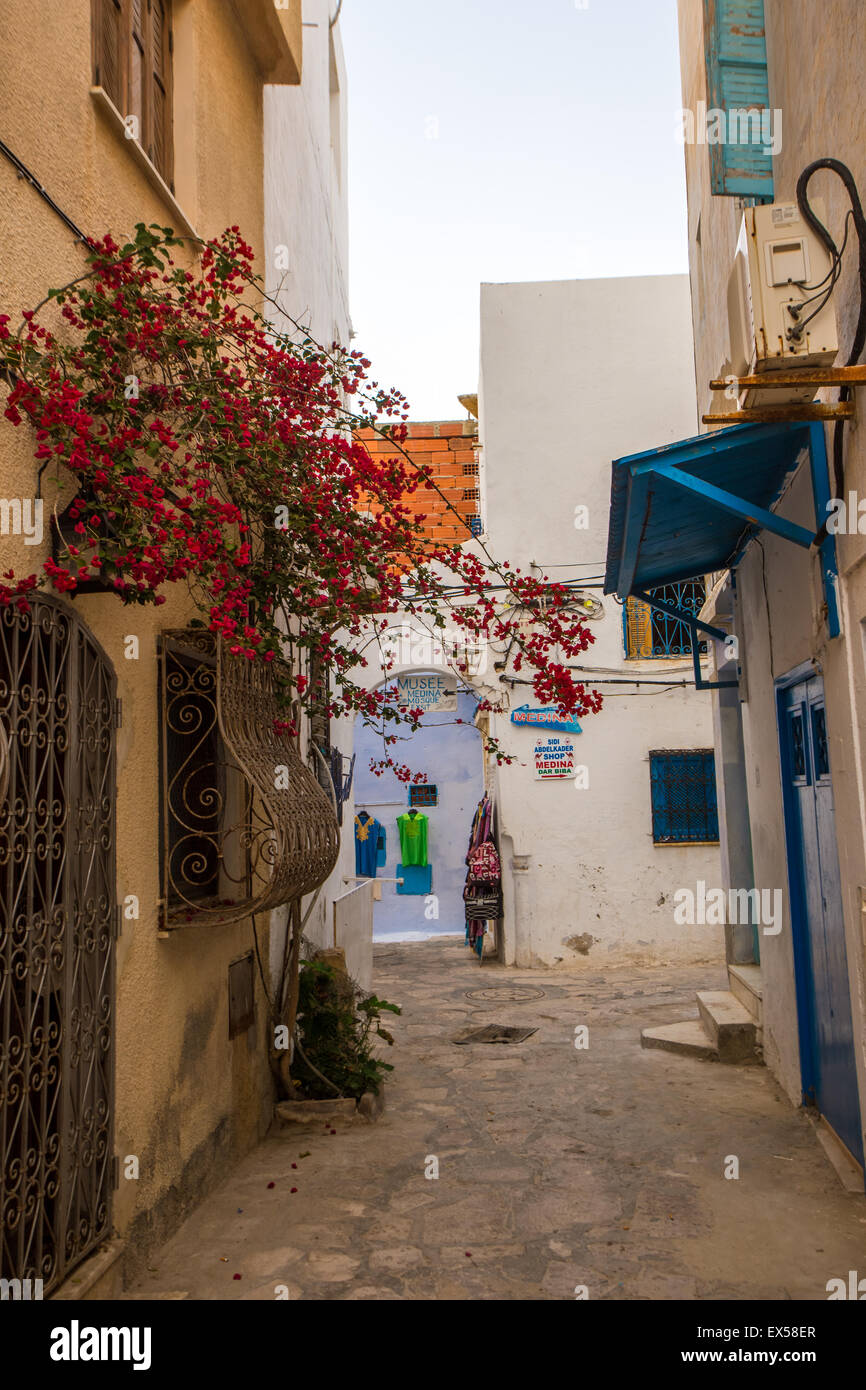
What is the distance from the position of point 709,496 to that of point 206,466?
2201 millimetres

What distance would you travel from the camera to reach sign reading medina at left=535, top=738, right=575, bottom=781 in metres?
12.9

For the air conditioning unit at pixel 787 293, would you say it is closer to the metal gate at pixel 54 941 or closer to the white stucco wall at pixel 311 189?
the metal gate at pixel 54 941

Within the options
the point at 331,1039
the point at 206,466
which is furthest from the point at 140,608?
the point at 331,1039

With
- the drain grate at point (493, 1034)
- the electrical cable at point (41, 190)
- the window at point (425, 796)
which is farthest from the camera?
the window at point (425, 796)

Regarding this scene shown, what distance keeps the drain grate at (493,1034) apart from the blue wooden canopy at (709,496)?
13.0 feet

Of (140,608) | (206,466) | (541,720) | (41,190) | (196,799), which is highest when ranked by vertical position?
(41,190)

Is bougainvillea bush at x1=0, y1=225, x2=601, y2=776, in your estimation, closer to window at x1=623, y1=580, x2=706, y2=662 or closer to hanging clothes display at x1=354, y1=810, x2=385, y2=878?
window at x1=623, y1=580, x2=706, y2=662

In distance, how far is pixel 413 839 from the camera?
59.5ft

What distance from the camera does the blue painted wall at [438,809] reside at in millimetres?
18203

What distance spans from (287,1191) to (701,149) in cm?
808

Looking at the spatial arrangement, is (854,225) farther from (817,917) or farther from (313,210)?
(313,210)

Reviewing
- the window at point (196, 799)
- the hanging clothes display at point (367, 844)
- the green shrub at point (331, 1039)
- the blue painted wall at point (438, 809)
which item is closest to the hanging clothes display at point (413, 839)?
the blue painted wall at point (438, 809)

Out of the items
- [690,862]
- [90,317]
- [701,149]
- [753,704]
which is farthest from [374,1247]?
[690,862]

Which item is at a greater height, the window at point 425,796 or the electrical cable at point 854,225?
the electrical cable at point 854,225
